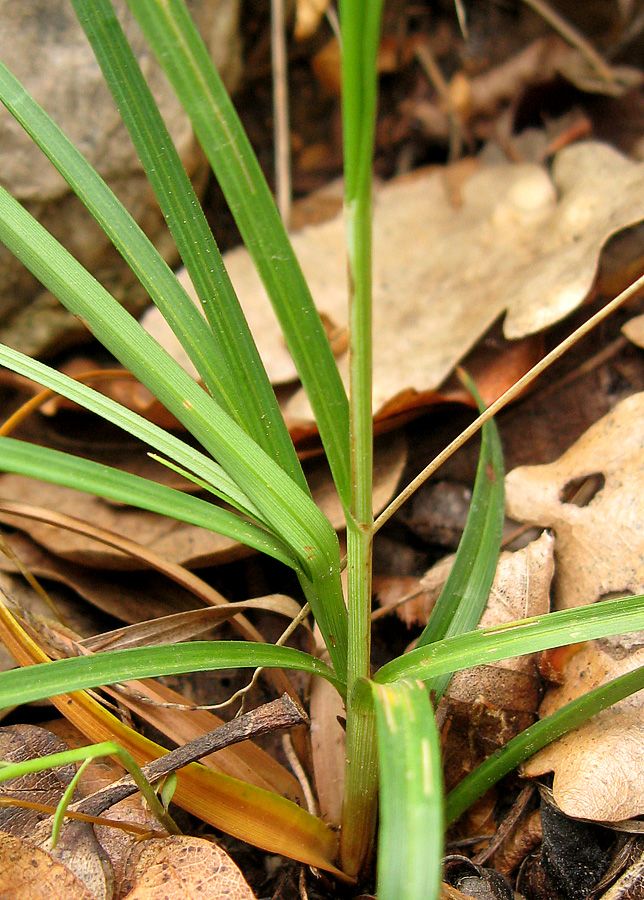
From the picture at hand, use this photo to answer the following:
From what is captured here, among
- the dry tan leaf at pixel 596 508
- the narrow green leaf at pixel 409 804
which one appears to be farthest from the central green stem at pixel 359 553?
the dry tan leaf at pixel 596 508

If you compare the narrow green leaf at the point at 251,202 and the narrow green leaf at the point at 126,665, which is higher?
the narrow green leaf at the point at 251,202

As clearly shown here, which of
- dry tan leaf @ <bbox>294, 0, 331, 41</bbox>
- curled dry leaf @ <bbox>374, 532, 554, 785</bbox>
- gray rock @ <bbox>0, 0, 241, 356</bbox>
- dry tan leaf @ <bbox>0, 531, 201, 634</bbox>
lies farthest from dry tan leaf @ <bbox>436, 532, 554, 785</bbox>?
dry tan leaf @ <bbox>294, 0, 331, 41</bbox>

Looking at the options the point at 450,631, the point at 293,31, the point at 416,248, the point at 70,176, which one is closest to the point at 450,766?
the point at 450,631

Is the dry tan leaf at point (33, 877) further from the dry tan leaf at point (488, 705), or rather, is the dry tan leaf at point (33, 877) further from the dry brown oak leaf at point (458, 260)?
the dry brown oak leaf at point (458, 260)

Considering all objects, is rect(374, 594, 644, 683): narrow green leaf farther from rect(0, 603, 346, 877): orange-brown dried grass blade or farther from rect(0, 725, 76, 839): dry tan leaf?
rect(0, 725, 76, 839): dry tan leaf

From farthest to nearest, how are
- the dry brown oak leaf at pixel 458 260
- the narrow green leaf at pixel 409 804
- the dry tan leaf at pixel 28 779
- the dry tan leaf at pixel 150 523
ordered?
the dry brown oak leaf at pixel 458 260 → the dry tan leaf at pixel 150 523 → the dry tan leaf at pixel 28 779 → the narrow green leaf at pixel 409 804

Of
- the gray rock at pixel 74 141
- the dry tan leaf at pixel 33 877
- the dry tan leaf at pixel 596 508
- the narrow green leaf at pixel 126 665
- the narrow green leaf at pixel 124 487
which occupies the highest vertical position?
the gray rock at pixel 74 141

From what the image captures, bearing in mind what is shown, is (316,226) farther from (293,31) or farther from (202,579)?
(202,579)
